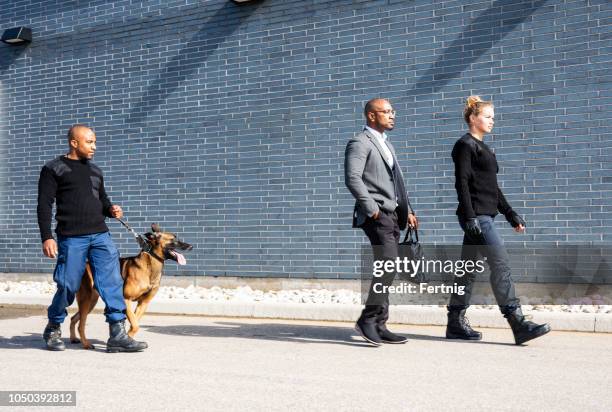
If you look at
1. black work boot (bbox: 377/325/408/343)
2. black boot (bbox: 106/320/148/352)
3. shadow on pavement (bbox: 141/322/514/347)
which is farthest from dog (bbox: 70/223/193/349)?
black work boot (bbox: 377/325/408/343)

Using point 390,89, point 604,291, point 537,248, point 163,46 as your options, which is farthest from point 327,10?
point 604,291

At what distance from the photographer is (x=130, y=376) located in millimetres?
5598

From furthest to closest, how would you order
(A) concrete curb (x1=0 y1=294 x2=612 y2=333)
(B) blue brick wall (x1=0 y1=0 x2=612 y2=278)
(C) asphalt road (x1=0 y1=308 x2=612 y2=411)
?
(B) blue brick wall (x1=0 y1=0 x2=612 y2=278), (A) concrete curb (x1=0 y1=294 x2=612 y2=333), (C) asphalt road (x1=0 y1=308 x2=612 y2=411)

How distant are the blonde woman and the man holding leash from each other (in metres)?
2.92

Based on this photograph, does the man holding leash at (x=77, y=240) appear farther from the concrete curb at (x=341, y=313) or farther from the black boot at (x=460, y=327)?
the concrete curb at (x=341, y=313)

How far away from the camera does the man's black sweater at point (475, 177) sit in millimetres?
6961

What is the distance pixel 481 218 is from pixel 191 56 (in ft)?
23.8

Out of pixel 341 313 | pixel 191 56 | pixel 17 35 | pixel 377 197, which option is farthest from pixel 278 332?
pixel 17 35

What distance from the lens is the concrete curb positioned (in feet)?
27.0

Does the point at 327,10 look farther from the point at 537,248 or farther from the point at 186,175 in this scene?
the point at 537,248

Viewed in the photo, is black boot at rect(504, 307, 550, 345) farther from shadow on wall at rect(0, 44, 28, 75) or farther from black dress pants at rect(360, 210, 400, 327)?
shadow on wall at rect(0, 44, 28, 75)

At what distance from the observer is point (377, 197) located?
6.91 m

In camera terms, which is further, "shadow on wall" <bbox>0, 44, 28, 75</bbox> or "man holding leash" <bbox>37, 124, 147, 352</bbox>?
"shadow on wall" <bbox>0, 44, 28, 75</bbox>

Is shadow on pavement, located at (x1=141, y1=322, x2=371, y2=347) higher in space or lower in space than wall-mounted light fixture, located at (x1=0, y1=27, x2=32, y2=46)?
lower
